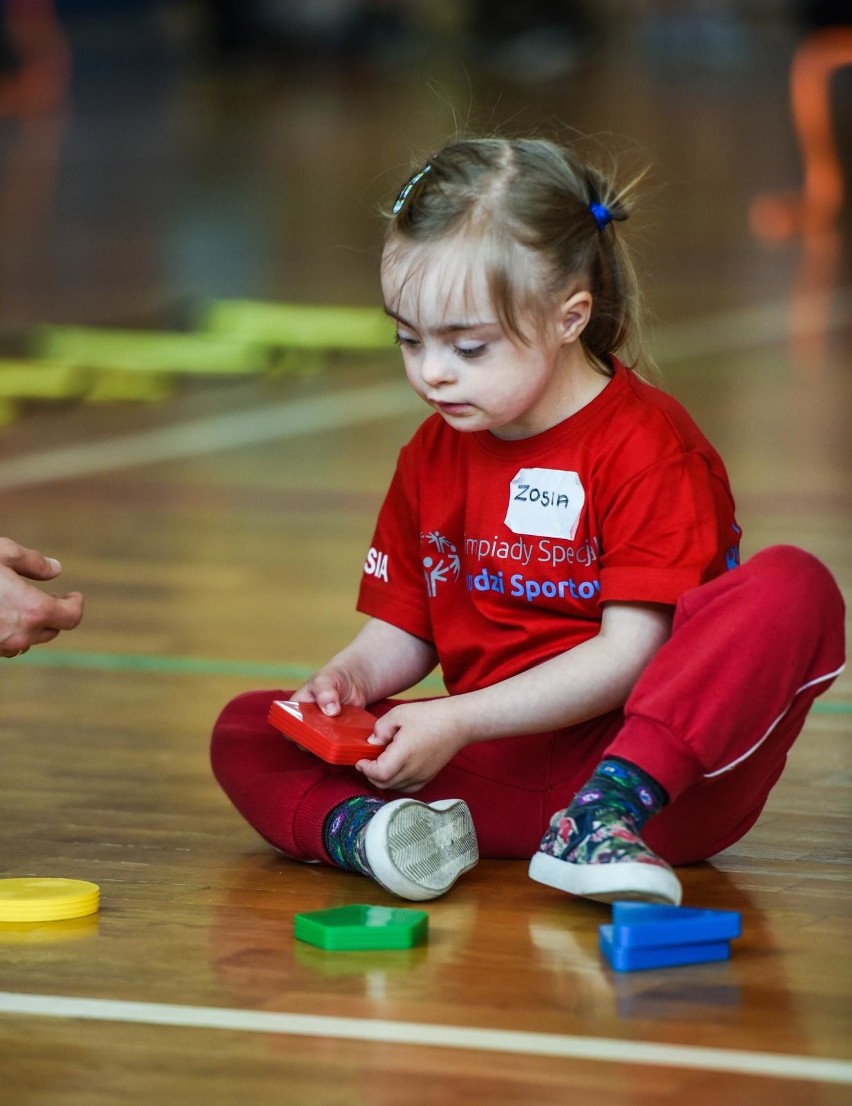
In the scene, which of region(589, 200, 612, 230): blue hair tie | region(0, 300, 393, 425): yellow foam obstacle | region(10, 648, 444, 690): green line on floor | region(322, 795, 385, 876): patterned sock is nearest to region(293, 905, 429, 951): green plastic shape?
region(322, 795, 385, 876): patterned sock

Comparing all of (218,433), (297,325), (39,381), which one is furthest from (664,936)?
(297,325)

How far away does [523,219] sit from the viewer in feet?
5.33

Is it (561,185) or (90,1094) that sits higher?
(561,185)

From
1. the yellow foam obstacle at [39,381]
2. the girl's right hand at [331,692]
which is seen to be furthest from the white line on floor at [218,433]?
the girl's right hand at [331,692]

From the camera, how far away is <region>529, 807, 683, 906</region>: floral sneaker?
4.78 feet

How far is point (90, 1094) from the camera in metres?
1.22

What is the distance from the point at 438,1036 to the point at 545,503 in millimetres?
541

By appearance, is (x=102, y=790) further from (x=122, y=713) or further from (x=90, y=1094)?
(x=90, y=1094)

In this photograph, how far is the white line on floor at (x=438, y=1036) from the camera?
1.25 metres

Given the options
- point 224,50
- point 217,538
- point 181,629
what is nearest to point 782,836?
point 181,629

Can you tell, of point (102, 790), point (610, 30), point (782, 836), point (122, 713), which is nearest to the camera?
point (782, 836)

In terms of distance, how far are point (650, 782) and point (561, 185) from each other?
1.62ft

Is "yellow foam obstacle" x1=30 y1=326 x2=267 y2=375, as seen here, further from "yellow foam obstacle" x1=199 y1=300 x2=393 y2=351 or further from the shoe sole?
the shoe sole

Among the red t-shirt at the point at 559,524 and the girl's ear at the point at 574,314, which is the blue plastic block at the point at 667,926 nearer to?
the red t-shirt at the point at 559,524
